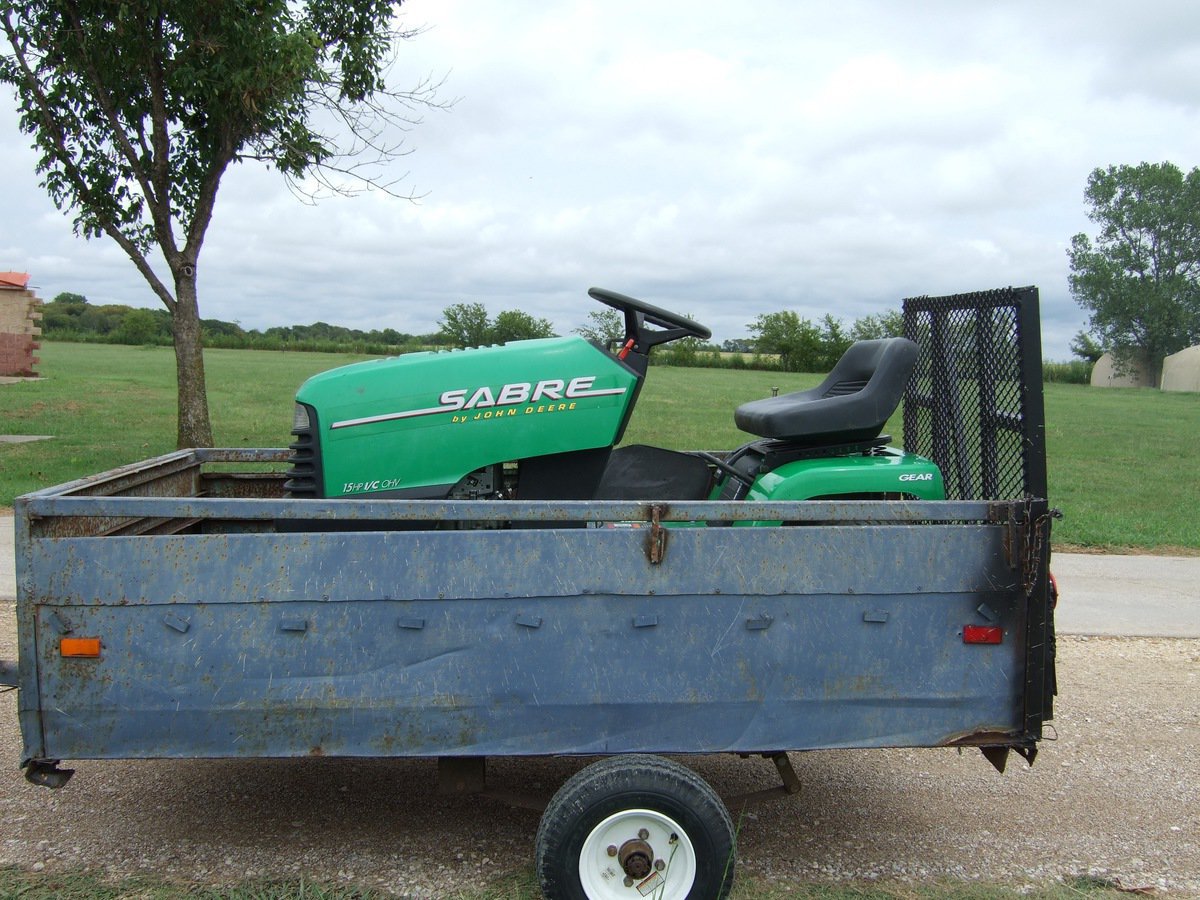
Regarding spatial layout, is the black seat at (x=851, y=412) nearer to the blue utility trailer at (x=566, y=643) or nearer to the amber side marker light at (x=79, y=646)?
the blue utility trailer at (x=566, y=643)

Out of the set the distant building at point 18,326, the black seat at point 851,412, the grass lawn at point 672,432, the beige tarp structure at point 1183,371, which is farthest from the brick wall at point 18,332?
the beige tarp structure at point 1183,371

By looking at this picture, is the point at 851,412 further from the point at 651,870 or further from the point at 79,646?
the point at 79,646

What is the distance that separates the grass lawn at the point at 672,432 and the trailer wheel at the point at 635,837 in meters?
7.78

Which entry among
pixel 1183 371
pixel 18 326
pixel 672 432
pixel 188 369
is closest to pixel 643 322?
pixel 188 369

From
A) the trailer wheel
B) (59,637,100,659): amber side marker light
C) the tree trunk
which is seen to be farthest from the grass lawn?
(59,637,100,659): amber side marker light

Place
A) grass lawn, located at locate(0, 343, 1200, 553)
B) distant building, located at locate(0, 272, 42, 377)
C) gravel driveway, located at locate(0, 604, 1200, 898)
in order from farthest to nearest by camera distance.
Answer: distant building, located at locate(0, 272, 42, 377), grass lawn, located at locate(0, 343, 1200, 553), gravel driveway, located at locate(0, 604, 1200, 898)

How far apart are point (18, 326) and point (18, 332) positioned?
17 cm

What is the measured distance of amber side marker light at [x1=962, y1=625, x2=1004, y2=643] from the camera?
323 cm

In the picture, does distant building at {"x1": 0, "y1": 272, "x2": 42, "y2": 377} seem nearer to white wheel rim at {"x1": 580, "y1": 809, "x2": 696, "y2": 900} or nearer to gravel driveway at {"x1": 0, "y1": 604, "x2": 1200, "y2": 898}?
gravel driveway at {"x1": 0, "y1": 604, "x2": 1200, "y2": 898}

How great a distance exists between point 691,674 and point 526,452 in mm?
1040

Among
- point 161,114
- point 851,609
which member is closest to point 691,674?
point 851,609

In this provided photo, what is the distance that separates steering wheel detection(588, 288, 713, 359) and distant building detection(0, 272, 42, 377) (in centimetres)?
2928

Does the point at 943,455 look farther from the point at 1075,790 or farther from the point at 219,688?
the point at 219,688

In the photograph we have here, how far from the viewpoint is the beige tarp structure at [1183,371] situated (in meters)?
64.3
